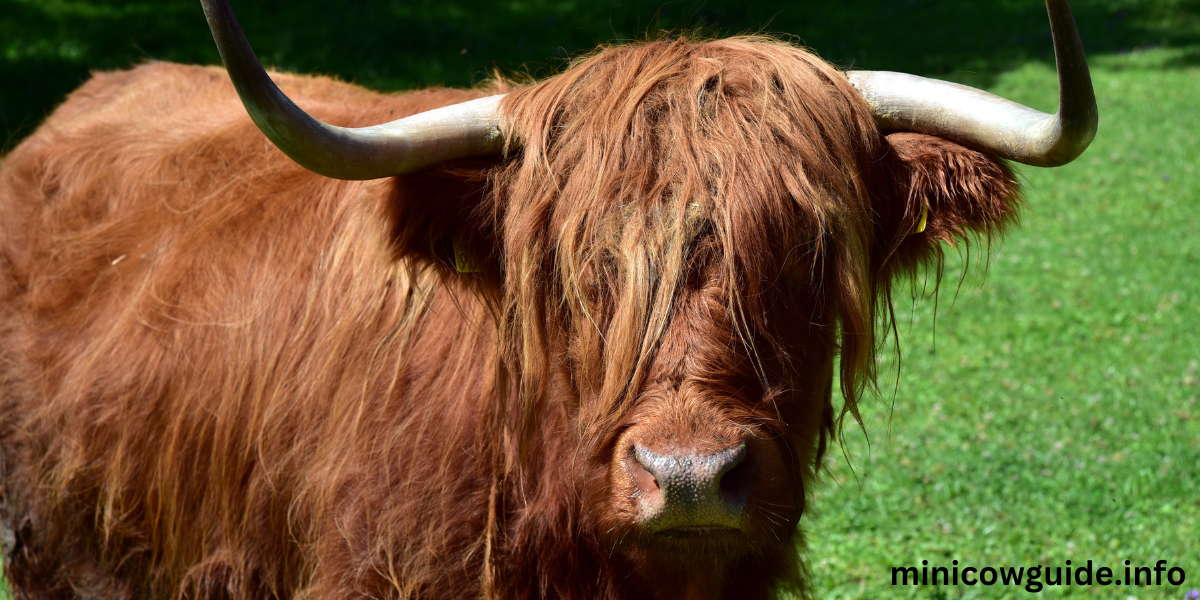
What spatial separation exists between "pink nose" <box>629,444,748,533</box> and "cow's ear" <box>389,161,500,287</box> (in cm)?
82

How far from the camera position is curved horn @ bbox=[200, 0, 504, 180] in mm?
1963

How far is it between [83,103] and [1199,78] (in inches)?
534

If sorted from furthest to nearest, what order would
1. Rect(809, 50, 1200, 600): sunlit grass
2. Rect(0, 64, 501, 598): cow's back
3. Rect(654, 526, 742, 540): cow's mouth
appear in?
Rect(809, 50, 1200, 600): sunlit grass → Rect(0, 64, 501, 598): cow's back → Rect(654, 526, 742, 540): cow's mouth

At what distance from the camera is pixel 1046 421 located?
18.5 feet

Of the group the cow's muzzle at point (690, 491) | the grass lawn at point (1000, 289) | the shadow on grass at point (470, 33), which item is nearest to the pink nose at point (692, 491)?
the cow's muzzle at point (690, 491)

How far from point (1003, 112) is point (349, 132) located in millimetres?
1563

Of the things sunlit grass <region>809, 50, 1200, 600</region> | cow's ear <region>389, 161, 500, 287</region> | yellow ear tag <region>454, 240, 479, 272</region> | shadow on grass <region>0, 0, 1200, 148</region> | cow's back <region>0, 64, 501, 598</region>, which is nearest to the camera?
cow's ear <region>389, 161, 500, 287</region>

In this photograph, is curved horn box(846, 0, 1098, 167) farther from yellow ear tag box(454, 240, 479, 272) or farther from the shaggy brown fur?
yellow ear tag box(454, 240, 479, 272)

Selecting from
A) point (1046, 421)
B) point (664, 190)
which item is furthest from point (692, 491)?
point (1046, 421)

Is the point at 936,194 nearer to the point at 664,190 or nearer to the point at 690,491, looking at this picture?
the point at 664,190

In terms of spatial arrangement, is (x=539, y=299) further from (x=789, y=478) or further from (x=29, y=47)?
(x=29, y=47)

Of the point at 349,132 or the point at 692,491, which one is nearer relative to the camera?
the point at 692,491

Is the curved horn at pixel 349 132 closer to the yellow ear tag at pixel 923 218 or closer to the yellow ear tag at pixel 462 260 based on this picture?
the yellow ear tag at pixel 462 260

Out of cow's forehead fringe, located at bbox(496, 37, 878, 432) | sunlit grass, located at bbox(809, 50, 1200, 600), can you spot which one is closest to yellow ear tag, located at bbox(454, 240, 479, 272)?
cow's forehead fringe, located at bbox(496, 37, 878, 432)
